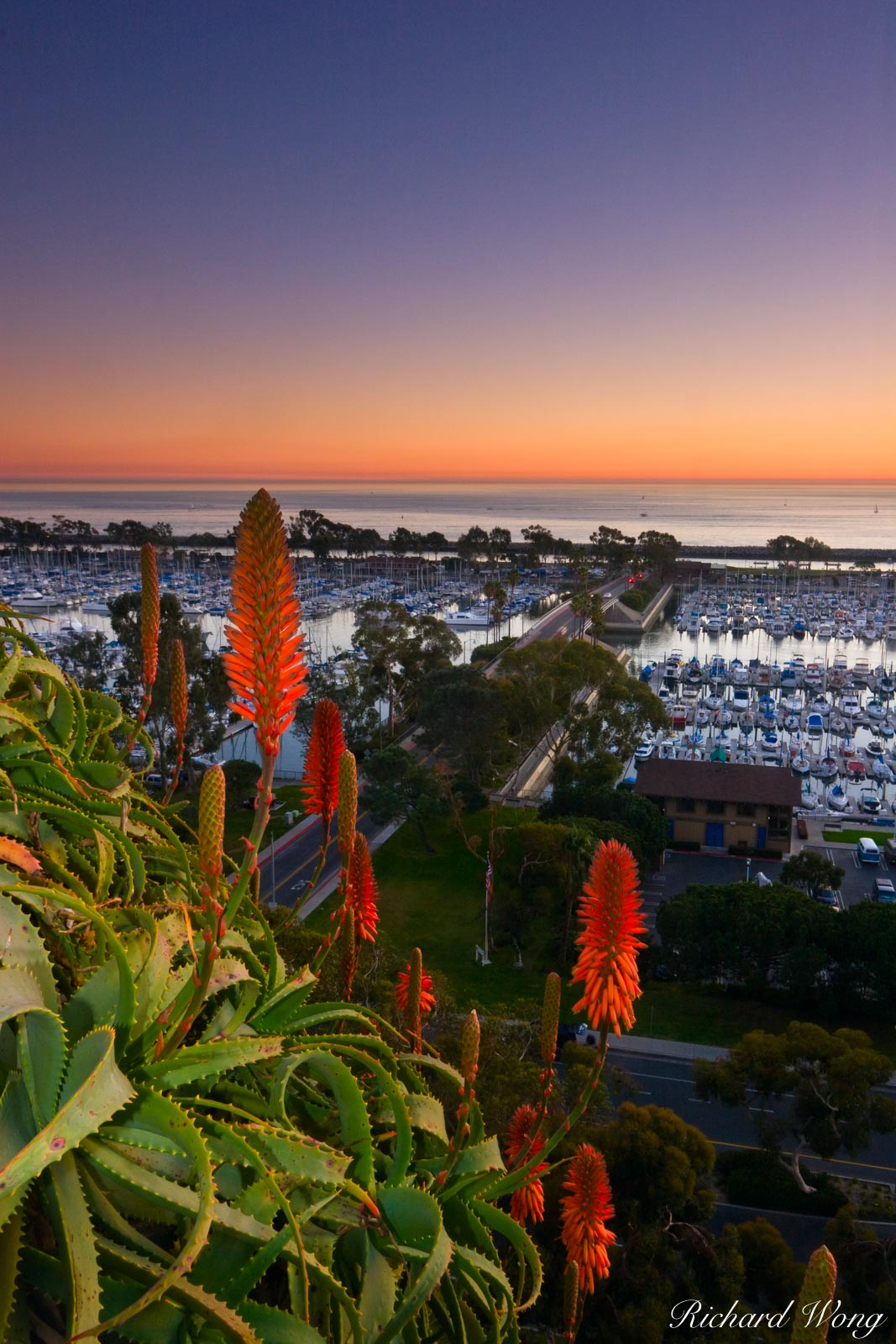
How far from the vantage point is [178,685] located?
2574mm

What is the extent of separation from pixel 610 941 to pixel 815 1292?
2.97ft

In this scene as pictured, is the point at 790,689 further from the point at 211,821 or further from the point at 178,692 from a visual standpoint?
the point at 211,821

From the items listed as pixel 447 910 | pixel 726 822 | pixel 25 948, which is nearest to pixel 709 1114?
pixel 447 910

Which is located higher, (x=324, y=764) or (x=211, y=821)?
(x=211, y=821)

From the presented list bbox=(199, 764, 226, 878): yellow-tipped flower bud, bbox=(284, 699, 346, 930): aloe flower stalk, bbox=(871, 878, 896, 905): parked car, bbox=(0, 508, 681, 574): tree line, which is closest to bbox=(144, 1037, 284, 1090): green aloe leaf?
bbox=(199, 764, 226, 878): yellow-tipped flower bud

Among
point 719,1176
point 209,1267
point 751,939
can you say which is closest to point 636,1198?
point 719,1176

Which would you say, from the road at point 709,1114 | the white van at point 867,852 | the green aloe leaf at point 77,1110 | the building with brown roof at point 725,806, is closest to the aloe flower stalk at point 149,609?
the green aloe leaf at point 77,1110

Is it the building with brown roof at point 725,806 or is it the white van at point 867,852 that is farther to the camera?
the building with brown roof at point 725,806

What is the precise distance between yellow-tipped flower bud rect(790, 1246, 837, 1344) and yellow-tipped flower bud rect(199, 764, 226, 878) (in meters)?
1.34

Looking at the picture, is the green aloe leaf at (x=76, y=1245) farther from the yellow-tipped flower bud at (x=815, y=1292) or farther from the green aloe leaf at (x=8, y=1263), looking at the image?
the yellow-tipped flower bud at (x=815, y=1292)

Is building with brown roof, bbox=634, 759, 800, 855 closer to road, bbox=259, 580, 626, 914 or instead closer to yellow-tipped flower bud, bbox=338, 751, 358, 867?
road, bbox=259, 580, 626, 914

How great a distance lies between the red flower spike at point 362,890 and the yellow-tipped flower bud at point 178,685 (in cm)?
67

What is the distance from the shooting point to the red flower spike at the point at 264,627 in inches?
69.7

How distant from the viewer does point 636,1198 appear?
13.5 m
